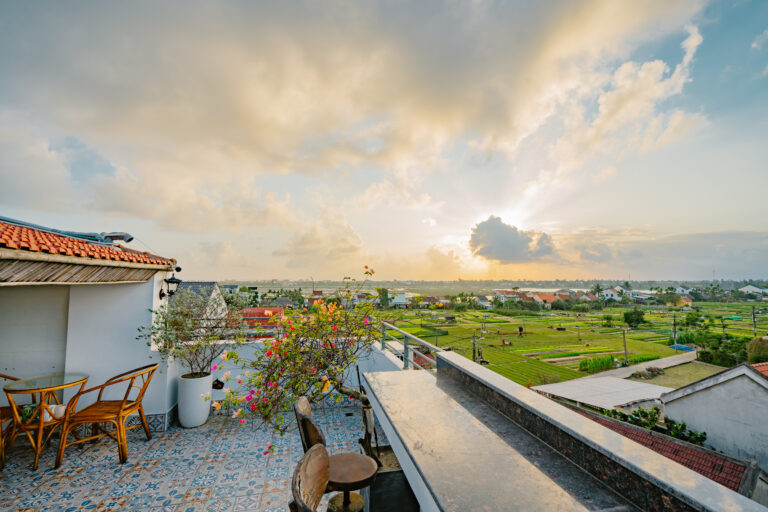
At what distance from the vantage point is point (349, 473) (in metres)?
1.60

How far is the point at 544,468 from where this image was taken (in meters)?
→ 1.16

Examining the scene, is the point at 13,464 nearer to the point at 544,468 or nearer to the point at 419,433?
the point at 419,433

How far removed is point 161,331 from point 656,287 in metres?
33.2

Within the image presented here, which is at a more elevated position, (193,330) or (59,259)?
(59,259)

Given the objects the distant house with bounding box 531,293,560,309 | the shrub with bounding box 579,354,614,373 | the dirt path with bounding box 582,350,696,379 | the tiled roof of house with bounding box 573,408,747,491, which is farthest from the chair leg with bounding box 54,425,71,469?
the distant house with bounding box 531,293,560,309

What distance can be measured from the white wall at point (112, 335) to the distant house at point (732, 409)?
45.1 feet

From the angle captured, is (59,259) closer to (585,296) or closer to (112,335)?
(112,335)

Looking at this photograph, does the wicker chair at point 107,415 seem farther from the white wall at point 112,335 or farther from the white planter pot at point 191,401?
the white planter pot at point 191,401

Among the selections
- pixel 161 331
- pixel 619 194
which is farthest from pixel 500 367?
pixel 161 331

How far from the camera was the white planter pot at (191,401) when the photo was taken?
156 inches

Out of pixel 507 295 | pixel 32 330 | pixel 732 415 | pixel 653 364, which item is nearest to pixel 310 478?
pixel 32 330

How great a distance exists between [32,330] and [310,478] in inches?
191

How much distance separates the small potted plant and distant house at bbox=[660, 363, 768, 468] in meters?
13.1

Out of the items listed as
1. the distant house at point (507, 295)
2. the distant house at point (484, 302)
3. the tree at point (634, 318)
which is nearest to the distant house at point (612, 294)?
the tree at point (634, 318)
